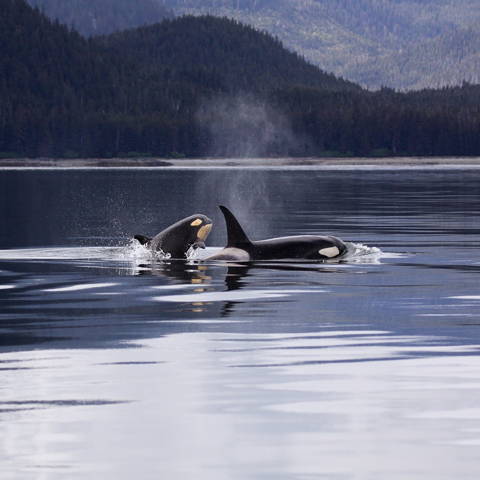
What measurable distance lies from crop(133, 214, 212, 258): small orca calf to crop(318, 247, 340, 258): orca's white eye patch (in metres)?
2.86

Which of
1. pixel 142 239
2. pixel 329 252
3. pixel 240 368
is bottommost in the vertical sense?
pixel 329 252

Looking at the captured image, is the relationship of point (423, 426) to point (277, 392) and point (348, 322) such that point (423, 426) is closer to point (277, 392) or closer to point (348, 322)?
point (277, 392)

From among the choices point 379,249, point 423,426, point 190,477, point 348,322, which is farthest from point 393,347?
point 379,249

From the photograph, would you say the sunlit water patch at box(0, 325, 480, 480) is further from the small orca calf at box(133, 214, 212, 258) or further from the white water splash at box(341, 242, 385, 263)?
the white water splash at box(341, 242, 385, 263)

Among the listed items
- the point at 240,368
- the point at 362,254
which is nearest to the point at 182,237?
the point at 362,254

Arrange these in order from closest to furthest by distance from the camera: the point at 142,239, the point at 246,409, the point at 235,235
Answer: the point at 246,409 < the point at 235,235 < the point at 142,239

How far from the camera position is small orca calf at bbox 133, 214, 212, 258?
3766 centimetres

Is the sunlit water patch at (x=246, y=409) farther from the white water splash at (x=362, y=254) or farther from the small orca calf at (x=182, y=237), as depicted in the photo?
the white water splash at (x=362, y=254)

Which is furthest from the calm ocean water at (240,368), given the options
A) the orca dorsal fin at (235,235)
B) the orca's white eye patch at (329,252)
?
the orca dorsal fin at (235,235)

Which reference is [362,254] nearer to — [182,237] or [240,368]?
[182,237]

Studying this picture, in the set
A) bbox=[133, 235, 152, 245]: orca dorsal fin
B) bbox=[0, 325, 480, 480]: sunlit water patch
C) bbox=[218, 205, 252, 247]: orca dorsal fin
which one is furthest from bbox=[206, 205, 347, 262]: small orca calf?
bbox=[0, 325, 480, 480]: sunlit water patch

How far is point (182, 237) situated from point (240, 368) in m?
18.6

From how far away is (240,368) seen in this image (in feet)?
64.9

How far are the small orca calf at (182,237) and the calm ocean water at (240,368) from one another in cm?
56
